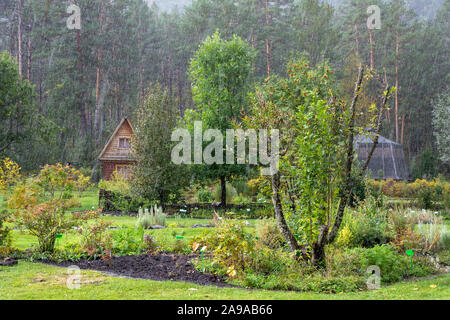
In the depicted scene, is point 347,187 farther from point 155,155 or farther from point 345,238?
point 155,155

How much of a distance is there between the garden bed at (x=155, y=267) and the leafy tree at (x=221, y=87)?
9.13 metres

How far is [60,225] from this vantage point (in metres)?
7.57

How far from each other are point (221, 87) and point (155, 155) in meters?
4.02

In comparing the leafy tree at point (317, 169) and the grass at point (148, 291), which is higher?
the leafy tree at point (317, 169)

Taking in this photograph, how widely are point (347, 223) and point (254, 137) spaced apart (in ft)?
10.3

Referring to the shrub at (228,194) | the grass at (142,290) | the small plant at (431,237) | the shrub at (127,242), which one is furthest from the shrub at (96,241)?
the shrub at (228,194)

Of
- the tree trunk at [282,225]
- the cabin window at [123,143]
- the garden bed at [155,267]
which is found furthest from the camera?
the cabin window at [123,143]

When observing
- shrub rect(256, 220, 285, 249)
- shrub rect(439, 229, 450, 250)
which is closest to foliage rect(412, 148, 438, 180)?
shrub rect(439, 229, 450, 250)

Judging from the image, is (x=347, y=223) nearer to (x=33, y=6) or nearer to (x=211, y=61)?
(x=211, y=61)

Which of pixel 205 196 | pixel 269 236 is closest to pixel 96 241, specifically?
pixel 269 236

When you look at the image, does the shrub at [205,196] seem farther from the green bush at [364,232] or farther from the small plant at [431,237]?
the small plant at [431,237]

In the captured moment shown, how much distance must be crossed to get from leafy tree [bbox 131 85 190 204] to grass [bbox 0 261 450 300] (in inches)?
373

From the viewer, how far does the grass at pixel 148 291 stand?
16.4 ft

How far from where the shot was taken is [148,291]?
17.2 ft
